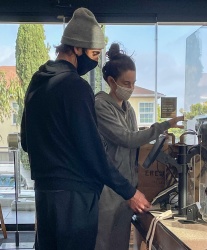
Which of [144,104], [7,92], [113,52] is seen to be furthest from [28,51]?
[113,52]

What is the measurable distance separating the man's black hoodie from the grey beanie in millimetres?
134

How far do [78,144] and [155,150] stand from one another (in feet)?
1.11

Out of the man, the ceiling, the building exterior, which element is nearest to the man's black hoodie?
the man

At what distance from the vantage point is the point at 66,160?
133 cm

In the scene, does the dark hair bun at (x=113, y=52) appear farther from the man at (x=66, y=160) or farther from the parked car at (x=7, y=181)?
the parked car at (x=7, y=181)

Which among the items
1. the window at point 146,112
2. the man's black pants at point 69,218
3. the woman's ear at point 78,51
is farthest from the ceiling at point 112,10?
the man's black pants at point 69,218

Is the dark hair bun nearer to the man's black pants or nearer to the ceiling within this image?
the man's black pants

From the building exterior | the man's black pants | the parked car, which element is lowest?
the parked car

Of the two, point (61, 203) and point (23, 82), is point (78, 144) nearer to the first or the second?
point (61, 203)

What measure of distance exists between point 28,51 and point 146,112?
4.97 ft

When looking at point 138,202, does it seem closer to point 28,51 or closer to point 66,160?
point 66,160

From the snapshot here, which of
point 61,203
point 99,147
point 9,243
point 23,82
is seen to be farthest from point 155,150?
point 23,82

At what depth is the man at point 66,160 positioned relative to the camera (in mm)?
1322

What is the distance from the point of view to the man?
1322 mm
